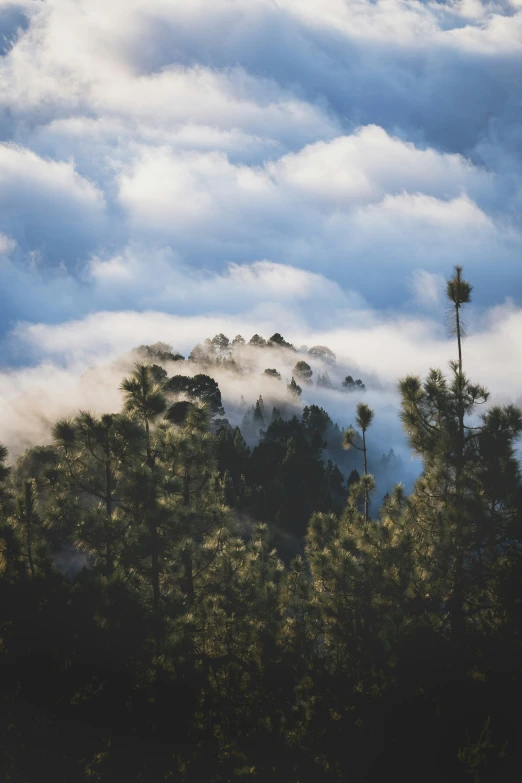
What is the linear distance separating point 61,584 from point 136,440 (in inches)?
142

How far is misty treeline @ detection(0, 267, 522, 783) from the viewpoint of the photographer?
1051 cm

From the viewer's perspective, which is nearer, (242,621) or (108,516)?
(108,516)

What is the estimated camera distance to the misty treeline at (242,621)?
34.5 feet

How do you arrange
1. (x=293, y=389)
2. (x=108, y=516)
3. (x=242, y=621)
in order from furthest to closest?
(x=293, y=389) < (x=242, y=621) < (x=108, y=516)

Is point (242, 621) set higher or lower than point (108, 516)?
lower

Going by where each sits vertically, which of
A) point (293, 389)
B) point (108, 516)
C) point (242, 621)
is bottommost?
point (242, 621)

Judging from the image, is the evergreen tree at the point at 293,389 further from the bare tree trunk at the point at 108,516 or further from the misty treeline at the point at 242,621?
the bare tree trunk at the point at 108,516

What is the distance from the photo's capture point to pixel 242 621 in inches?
580

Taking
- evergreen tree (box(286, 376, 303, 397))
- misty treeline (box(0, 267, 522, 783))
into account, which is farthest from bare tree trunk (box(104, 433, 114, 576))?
evergreen tree (box(286, 376, 303, 397))

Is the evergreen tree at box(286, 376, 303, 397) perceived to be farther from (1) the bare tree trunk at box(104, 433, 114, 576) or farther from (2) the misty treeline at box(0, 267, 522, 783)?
(1) the bare tree trunk at box(104, 433, 114, 576)

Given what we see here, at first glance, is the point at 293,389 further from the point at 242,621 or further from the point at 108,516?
the point at 108,516

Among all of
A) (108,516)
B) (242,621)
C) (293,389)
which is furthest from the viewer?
(293,389)

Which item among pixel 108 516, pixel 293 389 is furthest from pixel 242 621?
pixel 293 389

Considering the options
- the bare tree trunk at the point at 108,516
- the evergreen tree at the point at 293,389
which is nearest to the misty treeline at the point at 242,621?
the bare tree trunk at the point at 108,516
